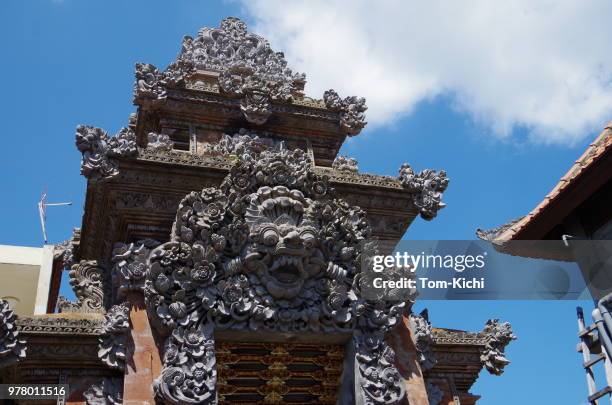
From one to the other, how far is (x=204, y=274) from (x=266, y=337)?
1.34 meters

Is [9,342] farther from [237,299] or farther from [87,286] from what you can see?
[237,299]

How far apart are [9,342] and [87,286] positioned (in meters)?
2.95

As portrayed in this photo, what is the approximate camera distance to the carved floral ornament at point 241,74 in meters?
14.0

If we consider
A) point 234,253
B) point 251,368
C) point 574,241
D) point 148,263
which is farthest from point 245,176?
point 574,241

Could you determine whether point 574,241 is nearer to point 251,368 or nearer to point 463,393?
point 463,393

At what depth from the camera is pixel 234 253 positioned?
1017cm

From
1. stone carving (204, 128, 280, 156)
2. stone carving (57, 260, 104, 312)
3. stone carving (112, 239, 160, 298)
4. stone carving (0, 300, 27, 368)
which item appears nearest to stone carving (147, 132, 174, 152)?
stone carving (204, 128, 280, 156)

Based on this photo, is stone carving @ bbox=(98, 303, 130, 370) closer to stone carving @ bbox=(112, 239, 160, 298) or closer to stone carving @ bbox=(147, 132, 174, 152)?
stone carving @ bbox=(112, 239, 160, 298)

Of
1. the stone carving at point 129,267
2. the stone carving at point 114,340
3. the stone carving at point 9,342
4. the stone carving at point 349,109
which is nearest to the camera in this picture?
the stone carving at point 9,342

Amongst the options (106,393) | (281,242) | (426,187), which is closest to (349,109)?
(426,187)

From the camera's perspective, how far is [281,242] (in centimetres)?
1011

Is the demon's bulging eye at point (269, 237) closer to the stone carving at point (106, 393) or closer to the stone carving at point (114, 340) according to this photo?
the stone carving at point (114, 340)

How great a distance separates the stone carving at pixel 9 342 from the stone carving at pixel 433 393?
6.23 m

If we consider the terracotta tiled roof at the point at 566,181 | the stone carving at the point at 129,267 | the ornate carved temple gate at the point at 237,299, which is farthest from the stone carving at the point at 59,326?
the terracotta tiled roof at the point at 566,181
